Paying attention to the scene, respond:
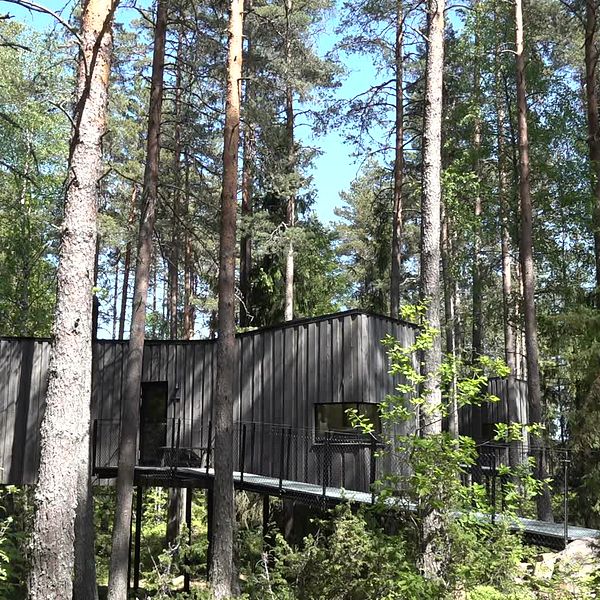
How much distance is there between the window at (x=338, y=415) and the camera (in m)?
12.3

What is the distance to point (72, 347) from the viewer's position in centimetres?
616

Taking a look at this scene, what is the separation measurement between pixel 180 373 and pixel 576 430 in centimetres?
849

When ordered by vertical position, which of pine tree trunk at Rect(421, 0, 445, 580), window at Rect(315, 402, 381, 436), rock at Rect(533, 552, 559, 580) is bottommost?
rock at Rect(533, 552, 559, 580)

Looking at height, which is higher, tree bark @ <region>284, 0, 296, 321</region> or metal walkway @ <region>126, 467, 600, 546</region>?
tree bark @ <region>284, 0, 296, 321</region>

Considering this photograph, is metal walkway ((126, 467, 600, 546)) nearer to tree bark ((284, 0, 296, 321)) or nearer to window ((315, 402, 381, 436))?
window ((315, 402, 381, 436))

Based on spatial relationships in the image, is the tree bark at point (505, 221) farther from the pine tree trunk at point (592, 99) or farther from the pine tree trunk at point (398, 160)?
the pine tree trunk at point (592, 99)

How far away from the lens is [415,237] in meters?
28.8

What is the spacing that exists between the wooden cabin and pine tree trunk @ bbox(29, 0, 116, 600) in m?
5.79

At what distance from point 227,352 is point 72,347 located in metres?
5.01

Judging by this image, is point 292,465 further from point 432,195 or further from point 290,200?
point 290,200

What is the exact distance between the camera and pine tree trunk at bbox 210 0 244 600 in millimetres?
10438

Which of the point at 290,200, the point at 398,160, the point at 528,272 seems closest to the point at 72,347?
the point at 528,272

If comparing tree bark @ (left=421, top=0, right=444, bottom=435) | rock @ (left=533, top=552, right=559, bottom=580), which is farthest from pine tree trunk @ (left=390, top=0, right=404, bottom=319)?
rock @ (left=533, top=552, right=559, bottom=580)

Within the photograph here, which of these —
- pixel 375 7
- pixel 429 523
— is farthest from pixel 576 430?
pixel 375 7
